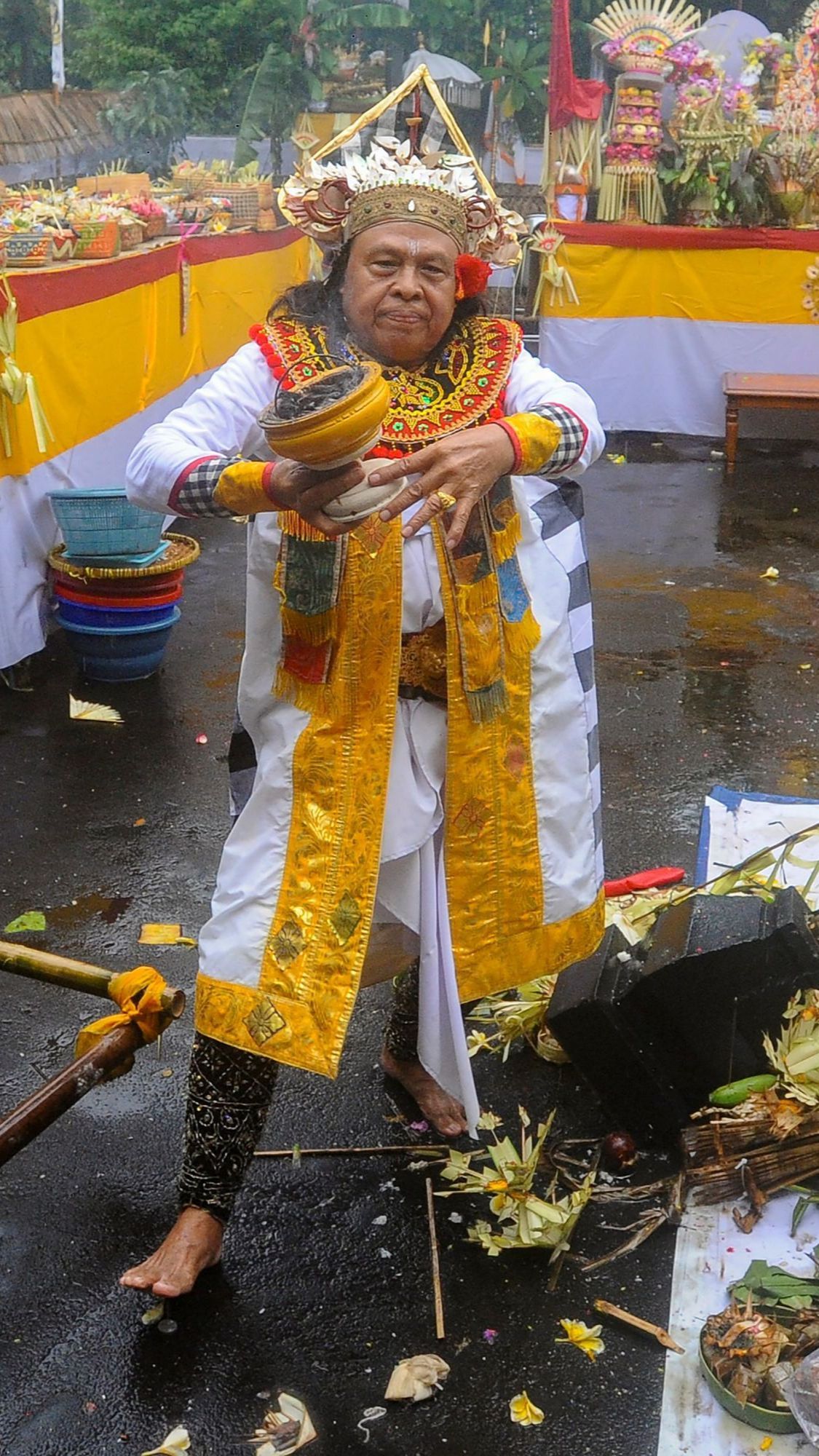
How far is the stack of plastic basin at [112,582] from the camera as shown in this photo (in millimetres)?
5727

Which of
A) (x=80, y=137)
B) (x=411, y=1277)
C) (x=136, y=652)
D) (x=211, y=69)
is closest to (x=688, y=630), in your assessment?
(x=136, y=652)

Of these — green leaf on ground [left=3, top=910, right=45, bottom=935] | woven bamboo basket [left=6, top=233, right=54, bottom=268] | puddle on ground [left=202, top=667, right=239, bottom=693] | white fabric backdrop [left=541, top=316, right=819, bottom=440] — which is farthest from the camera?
white fabric backdrop [left=541, top=316, right=819, bottom=440]

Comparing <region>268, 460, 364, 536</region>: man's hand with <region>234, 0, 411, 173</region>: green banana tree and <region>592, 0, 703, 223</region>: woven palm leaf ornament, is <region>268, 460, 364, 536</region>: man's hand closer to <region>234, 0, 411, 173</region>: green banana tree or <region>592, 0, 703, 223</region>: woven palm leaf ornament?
<region>592, 0, 703, 223</region>: woven palm leaf ornament

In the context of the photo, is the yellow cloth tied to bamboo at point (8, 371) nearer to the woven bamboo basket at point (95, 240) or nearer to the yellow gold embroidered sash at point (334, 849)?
the woven bamboo basket at point (95, 240)

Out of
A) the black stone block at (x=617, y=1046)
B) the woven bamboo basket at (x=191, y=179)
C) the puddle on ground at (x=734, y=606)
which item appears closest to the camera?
the black stone block at (x=617, y=1046)

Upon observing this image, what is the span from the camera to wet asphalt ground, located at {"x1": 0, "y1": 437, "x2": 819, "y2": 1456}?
2391 mm

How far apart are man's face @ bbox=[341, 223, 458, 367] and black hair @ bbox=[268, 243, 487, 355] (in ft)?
0.15

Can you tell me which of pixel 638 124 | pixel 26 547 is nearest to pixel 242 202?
pixel 638 124

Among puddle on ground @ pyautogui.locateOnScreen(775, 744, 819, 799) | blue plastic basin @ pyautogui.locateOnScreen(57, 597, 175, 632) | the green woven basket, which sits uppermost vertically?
the green woven basket

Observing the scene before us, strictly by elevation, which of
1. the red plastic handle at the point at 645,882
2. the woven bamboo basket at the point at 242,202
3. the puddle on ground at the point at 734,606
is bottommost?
the puddle on ground at the point at 734,606

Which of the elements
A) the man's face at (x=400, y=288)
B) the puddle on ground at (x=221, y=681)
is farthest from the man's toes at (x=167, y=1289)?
the puddle on ground at (x=221, y=681)

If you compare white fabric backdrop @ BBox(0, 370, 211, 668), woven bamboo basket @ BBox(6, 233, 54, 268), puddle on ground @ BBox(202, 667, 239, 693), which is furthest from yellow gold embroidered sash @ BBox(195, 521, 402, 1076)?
woven bamboo basket @ BBox(6, 233, 54, 268)

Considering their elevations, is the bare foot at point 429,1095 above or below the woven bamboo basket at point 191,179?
below

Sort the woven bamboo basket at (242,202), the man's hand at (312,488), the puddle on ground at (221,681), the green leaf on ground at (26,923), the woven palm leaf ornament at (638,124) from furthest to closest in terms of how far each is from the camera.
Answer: the woven bamboo basket at (242,202) < the woven palm leaf ornament at (638,124) < the puddle on ground at (221,681) < the green leaf on ground at (26,923) < the man's hand at (312,488)
